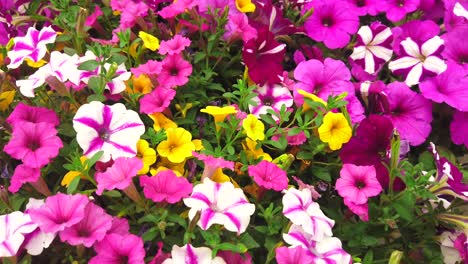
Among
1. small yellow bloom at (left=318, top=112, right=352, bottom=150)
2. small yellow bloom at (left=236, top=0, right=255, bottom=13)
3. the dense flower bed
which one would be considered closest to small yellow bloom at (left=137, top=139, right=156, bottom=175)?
the dense flower bed

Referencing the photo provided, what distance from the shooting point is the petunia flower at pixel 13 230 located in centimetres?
92

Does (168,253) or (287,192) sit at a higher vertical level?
(287,192)

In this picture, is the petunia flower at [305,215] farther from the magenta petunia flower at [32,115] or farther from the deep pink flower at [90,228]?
the magenta petunia flower at [32,115]

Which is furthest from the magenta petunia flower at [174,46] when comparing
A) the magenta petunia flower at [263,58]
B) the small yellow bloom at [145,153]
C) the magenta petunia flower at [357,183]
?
the magenta petunia flower at [357,183]

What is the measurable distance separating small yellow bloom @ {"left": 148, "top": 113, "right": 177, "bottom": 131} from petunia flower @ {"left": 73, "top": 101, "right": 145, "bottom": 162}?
0.08 m

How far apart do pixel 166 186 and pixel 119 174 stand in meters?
0.09

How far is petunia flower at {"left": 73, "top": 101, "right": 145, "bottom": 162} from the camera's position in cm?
105

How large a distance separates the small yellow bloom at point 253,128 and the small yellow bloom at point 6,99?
515mm

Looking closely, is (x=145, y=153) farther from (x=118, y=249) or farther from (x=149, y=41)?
(x=149, y=41)

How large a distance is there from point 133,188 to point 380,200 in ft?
1.64

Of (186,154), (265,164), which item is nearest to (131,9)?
(186,154)

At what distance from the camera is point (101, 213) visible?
97 cm

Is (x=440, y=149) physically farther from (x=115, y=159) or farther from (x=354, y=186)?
(x=115, y=159)

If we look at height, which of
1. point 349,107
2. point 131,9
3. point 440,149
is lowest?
point 440,149
